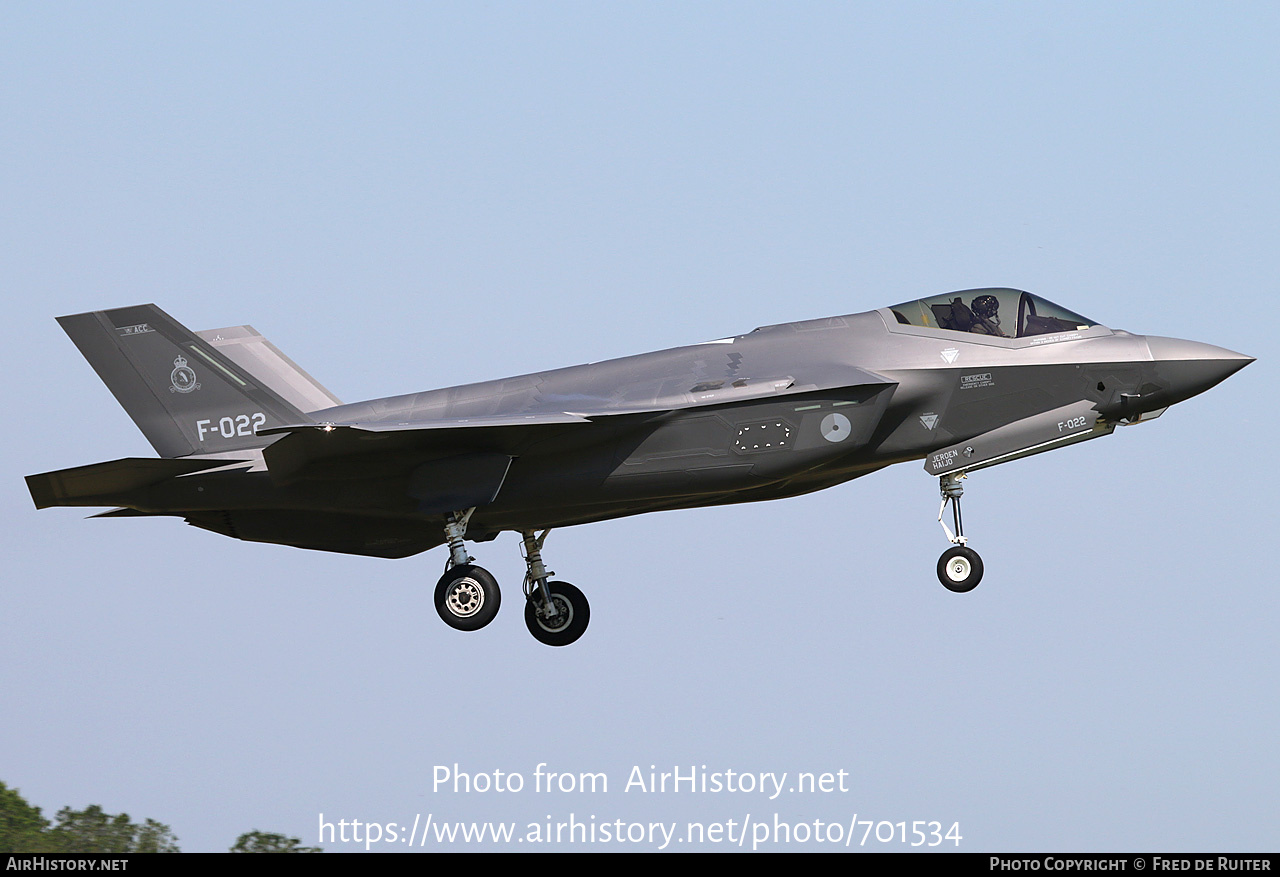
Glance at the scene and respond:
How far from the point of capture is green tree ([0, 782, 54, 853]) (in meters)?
28.7

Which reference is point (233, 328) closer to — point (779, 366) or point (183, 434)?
point (183, 434)

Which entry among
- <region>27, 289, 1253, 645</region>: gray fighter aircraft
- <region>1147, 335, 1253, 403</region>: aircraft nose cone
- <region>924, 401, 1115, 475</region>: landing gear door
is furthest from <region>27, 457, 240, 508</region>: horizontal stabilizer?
<region>1147, 335, 1253, 403</region>: aircraft nose cone

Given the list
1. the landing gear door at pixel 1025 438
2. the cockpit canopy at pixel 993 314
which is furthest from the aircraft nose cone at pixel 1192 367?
the cockpit canopy at pixel 993 314

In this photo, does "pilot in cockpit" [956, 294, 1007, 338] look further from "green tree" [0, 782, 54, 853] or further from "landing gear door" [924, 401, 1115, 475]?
"green tree" [0, 782, 54, 853]

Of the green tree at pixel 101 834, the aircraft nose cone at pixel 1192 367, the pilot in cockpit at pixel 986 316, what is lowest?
the green tree at pixel 101 834

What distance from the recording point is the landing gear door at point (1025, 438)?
2088 cm

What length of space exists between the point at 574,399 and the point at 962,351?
4.94 meters

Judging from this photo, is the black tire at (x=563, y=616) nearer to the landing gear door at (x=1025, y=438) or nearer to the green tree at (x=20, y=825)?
the landing gear door at (x=1025, y=438)

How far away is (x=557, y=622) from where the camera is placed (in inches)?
942

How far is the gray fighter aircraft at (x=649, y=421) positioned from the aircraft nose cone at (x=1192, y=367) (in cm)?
2

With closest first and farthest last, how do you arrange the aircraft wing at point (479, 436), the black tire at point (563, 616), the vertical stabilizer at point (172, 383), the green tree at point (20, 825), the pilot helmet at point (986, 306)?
the aircraft wing at point (479, 436) → the pilot helmet at point (986, 306) → the vertical stabilizer at point (172, 383) → the black tire at point (563, 616) → the green tree at point (20, 825)

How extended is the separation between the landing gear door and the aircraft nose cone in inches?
35.6

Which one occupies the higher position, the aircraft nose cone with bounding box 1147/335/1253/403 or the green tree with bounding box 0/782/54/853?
the aircraft nose cone with bounding box 1147/335/1253/403
